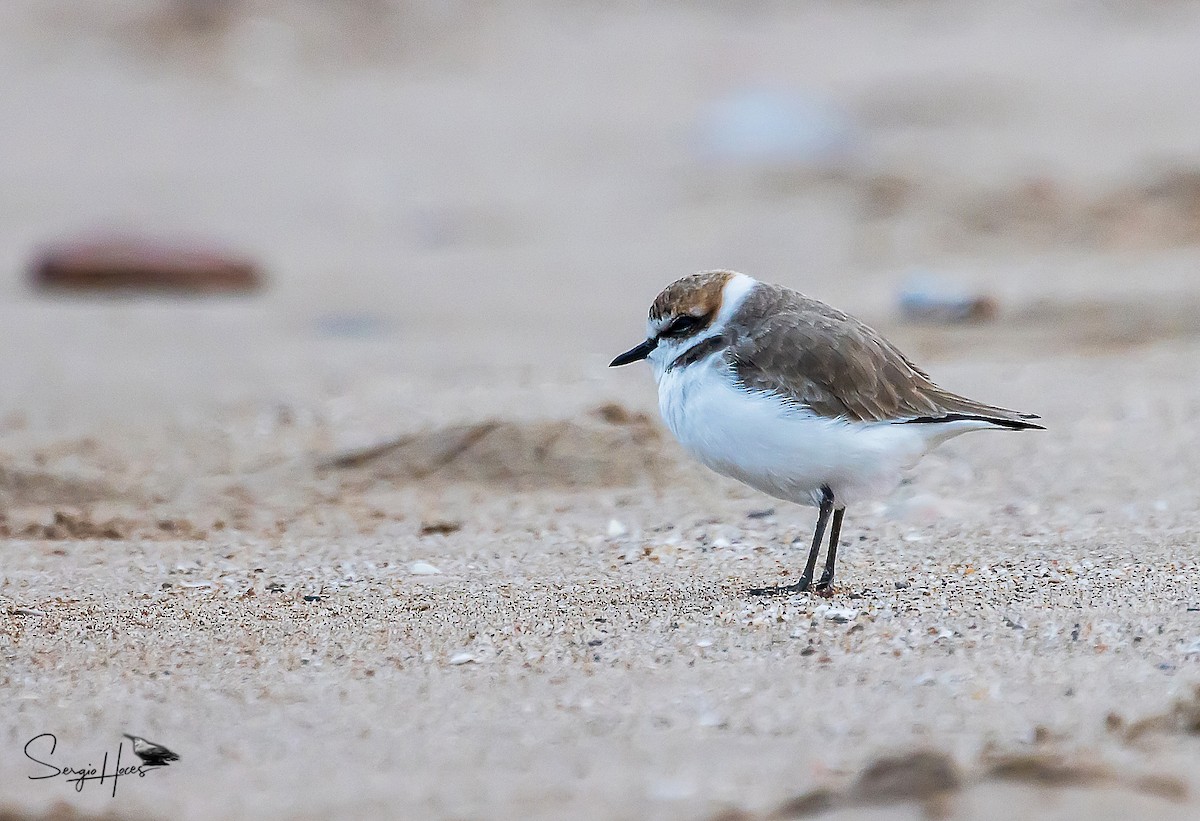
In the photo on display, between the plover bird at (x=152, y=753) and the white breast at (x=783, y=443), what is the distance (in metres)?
1.52

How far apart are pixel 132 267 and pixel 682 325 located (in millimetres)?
5277

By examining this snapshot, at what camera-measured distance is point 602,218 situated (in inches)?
421

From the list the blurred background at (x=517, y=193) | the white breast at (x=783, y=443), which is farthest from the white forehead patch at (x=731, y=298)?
the blurred background at (x=517, y=193)

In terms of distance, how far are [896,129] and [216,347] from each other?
21.4ft

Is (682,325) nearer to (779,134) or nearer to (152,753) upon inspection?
(152,753)

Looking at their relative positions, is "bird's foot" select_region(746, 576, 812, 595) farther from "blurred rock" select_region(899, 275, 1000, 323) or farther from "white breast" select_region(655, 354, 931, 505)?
"blurred rock" select_region(899, 275, 1000, 323)

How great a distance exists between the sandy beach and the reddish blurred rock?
6.6 inches

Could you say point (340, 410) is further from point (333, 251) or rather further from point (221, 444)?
point (333, 251)

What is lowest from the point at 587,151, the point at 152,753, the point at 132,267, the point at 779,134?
the point at 152,753

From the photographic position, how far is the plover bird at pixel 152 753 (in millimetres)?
2932

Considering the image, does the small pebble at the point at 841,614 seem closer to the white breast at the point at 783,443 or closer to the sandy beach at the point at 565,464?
the sandy beach at the point at 565,464

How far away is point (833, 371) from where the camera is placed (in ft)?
12.7

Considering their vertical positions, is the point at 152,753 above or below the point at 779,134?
below

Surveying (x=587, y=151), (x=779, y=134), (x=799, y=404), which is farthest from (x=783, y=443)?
(x=587, y=151)
